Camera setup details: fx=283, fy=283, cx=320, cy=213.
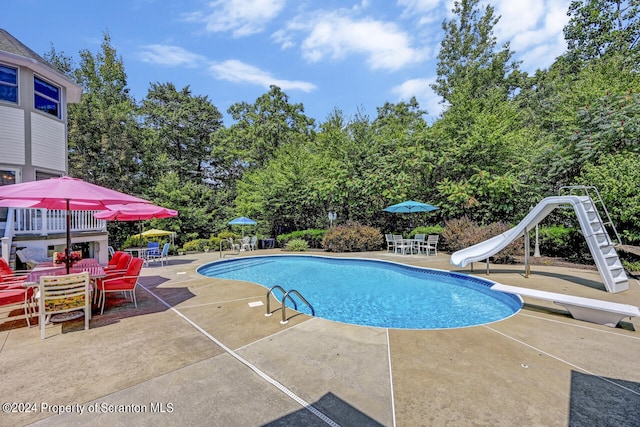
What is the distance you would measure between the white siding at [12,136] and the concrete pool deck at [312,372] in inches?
282

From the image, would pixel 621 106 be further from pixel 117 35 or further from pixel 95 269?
pixel 117 35

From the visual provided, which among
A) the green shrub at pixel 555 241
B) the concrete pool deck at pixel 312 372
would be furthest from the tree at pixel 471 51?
the concrete pool deck at pixel 312 372

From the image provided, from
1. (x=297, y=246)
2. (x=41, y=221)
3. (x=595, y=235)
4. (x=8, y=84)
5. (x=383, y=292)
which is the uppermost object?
(x=8, y=84)

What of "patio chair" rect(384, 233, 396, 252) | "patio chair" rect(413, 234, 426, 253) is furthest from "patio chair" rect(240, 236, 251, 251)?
"patio chair" rect(413, 234, 426, 253)

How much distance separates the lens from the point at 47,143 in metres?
10.1

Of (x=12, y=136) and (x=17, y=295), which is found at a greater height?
(x=12, y=136)

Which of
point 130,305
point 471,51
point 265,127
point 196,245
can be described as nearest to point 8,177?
point 130,305

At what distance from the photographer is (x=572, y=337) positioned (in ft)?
13.3

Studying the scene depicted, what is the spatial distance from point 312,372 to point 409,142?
48.0 feet

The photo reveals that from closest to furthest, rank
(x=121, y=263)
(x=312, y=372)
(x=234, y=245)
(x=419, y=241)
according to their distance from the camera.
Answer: (x=312, y=372) → (x=121, y=263) → (x=419, y=241) → (x=234, y=245)

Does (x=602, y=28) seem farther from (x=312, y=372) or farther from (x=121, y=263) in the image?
→ (x=121, y=263)

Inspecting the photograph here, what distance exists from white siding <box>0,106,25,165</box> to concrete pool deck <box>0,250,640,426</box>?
7153mm

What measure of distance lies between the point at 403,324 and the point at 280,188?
13199 mm

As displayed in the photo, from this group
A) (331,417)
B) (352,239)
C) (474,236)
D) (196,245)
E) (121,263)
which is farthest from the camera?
(196,245)
